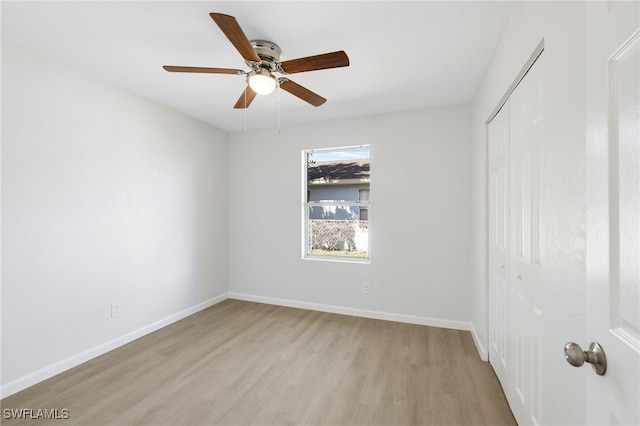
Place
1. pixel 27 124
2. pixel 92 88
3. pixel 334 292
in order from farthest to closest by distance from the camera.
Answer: pixel 334 292, pixel 92 88, pixel 27 124

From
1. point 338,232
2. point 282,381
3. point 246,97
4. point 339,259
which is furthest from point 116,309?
point 338,232

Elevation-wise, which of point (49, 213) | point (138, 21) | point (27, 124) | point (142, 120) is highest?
point (138, 21)

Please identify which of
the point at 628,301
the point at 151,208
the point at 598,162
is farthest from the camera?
the point at 151,208

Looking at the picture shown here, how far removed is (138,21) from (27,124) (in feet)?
4.00

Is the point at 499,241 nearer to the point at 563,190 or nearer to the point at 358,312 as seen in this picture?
the point at 563,190

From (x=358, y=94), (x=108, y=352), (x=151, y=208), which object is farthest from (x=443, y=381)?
(x=151, y=208)

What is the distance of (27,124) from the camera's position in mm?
2029

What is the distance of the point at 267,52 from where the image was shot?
1.92 m

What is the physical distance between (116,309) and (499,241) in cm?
348

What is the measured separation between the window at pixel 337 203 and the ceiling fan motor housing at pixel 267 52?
1.82 meters

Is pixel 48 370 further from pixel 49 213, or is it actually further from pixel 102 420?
pixel 49 213

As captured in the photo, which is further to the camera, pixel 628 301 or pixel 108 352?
pixel 108 352

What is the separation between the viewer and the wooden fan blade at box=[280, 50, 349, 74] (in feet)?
5.18

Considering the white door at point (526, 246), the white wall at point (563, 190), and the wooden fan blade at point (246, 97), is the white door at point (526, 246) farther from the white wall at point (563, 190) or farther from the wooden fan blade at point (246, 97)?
the wooden fan blade at point (246, 97)
